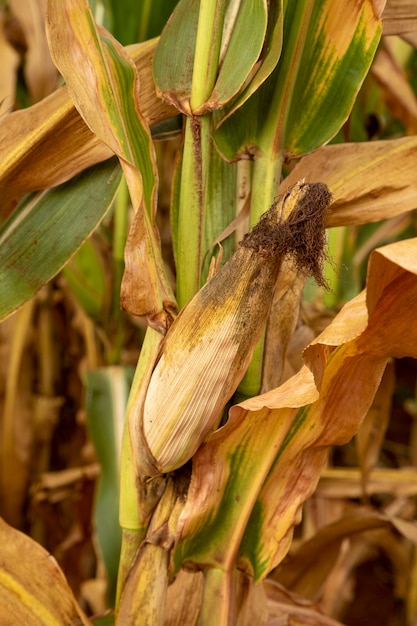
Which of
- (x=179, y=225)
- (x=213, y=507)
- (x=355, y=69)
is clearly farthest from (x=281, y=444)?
(x=355, y=69)

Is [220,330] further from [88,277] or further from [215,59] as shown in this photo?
[88,277]

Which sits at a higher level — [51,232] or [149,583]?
[51,232]

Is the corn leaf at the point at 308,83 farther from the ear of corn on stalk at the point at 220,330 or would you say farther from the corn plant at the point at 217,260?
the ear of corn on stalk at the point at 220,330

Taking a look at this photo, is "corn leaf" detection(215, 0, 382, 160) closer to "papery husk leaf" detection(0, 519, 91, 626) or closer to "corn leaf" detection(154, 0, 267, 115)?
"corn leaf" detection(154, 0, 267, 115)

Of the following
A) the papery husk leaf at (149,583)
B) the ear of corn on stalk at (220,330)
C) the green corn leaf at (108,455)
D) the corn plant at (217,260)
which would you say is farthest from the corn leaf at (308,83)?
the green corn leaf at (108,455)

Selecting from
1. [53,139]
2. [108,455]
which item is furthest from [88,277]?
[53,139]

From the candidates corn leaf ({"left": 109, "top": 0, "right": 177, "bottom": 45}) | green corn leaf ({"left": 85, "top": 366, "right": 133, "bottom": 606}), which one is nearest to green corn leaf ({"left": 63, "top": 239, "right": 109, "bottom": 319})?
green corn leaf ({"left": 85, "top": 366, "right": 133, "bottom": 606})
